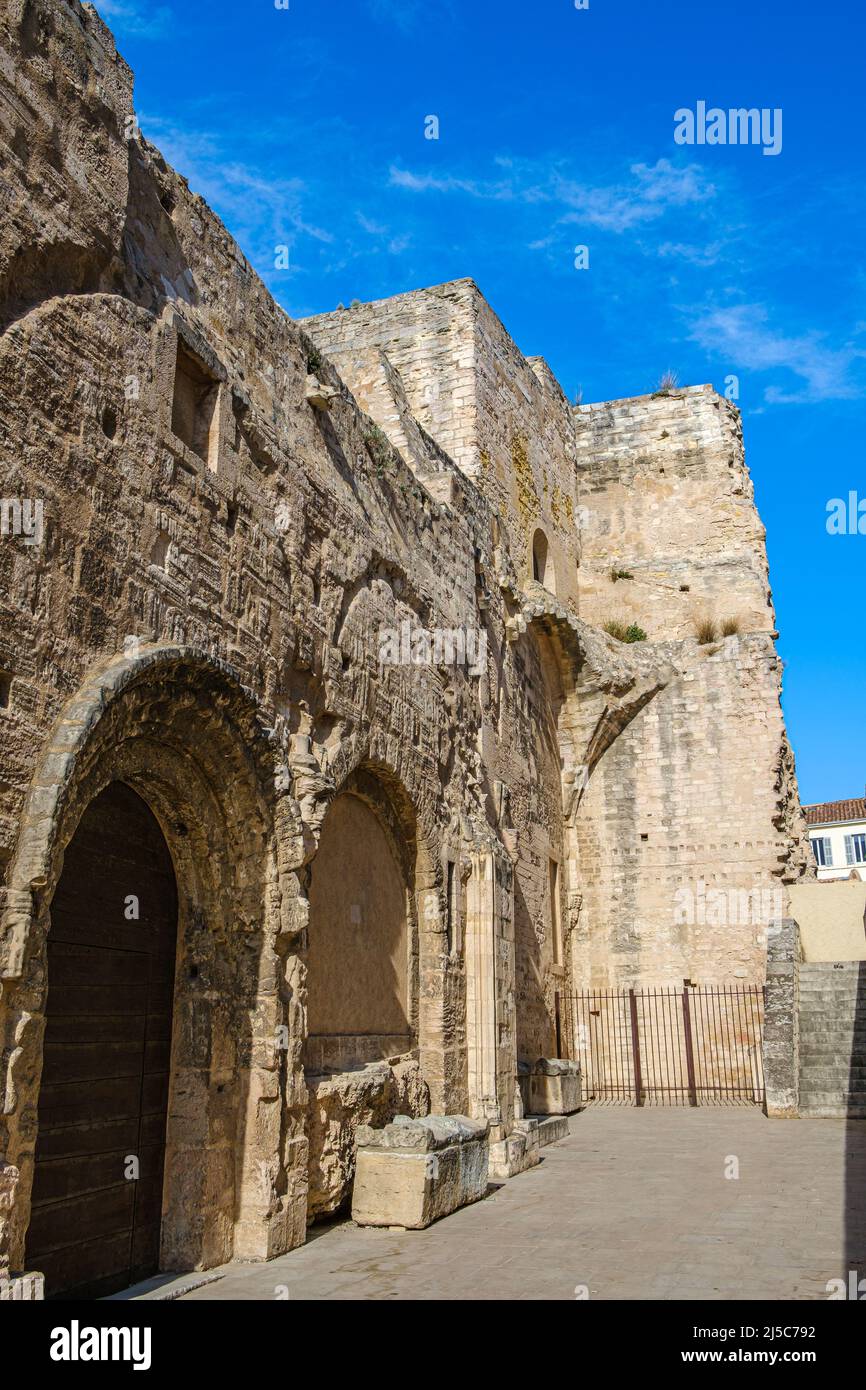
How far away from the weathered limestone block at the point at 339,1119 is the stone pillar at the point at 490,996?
1667 mm

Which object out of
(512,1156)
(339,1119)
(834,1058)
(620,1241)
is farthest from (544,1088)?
(620,1241)

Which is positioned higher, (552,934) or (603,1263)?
(552,934)

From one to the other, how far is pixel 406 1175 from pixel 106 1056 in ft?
7.81

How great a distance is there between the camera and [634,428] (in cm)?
2105

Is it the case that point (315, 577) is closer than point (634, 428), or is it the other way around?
point (315, 577)

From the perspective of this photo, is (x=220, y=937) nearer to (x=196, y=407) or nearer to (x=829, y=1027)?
(x=196, y=407)

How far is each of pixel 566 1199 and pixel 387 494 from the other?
5.94 meters

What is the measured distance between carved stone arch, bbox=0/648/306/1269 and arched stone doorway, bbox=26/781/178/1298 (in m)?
0.12

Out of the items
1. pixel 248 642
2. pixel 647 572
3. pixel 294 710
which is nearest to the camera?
pixel 248 642

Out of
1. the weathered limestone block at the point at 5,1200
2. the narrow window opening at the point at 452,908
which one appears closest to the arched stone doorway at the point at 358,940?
the narrow window opening at the point at 452,908

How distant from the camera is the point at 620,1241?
22.2ft

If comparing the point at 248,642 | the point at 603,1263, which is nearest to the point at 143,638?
the point at 248,642

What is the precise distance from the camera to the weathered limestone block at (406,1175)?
7.23 meters

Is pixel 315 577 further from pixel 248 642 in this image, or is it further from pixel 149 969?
pixel 149 969
